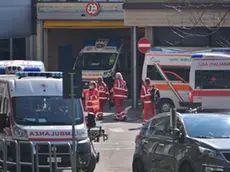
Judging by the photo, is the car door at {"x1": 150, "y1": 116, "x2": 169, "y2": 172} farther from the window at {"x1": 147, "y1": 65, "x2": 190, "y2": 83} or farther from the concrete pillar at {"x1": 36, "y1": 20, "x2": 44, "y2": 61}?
the concrete pillar at {"x1": 36, "y1": 20, "x2": 44, "y2": 61}

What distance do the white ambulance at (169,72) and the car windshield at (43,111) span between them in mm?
13693

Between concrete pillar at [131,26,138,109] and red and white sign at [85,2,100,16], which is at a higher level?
red and white sign at [85,2,100,16]

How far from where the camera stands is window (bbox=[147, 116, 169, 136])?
13795 millimetres

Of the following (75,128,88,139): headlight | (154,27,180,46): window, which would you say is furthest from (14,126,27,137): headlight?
(154,27,180,46): window

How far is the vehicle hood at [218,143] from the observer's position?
12031 mm

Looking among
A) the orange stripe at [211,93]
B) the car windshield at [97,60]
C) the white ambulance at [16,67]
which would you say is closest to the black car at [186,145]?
the white ambulance at [16,67]

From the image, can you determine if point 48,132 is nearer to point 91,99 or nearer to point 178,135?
point 178,135

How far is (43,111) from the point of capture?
15.2 metres

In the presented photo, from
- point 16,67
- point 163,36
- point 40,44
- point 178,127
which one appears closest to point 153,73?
point 163,36

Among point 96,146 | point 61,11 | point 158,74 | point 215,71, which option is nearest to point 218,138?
point 96,146

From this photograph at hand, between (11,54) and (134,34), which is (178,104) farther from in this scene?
(11,54)

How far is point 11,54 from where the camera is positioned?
3959 cm

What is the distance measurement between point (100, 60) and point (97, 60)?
0.53 ft

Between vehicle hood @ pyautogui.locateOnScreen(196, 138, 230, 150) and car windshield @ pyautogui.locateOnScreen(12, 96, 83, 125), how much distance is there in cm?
359
